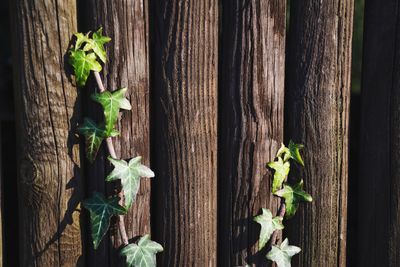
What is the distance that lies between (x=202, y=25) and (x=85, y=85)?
495 millimetres

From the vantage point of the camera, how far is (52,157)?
7.13 ft

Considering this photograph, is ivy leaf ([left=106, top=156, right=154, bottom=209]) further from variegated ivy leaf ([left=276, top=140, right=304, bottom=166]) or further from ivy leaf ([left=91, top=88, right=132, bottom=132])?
variegated ivy leaf ([left=276, top=140, right=304, bottom=166])

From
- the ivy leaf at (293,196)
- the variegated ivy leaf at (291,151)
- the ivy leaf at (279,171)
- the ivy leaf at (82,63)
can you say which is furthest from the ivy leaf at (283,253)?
the ivy leaf at (82,63)

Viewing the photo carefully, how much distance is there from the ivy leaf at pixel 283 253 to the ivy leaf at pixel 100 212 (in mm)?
643

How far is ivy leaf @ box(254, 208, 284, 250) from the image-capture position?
236 cm

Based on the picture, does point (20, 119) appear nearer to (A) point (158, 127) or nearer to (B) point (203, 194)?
(A) point (158, 127)

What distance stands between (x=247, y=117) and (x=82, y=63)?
0.67 metres

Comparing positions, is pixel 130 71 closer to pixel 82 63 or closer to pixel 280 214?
pixel 82 63

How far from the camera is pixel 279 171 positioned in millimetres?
2373

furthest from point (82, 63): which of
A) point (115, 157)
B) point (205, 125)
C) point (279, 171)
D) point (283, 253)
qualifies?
point (283, 253)

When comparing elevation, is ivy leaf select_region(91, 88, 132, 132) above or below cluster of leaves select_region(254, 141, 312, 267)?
above

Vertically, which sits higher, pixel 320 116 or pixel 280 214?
pixel 320 116

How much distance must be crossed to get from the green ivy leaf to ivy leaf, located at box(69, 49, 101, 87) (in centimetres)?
16

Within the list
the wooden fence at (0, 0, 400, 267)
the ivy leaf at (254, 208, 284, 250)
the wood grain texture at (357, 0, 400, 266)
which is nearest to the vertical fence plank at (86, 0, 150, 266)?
the wooden fence at (0, 0, 400, 267)
